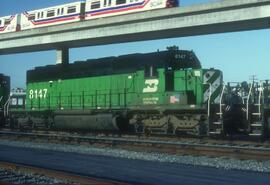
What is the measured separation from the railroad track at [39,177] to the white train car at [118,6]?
2402cm

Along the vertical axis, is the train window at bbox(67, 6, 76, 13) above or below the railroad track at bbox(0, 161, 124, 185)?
above

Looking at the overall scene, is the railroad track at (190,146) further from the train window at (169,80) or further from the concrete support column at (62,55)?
the concrete support column at (62,55)

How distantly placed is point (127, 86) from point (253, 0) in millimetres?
12156

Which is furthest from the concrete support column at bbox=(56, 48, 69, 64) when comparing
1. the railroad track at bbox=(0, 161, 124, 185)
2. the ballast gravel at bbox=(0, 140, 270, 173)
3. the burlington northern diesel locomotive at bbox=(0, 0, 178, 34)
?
the railroad track at bbox=(0, 161, 124, 185)

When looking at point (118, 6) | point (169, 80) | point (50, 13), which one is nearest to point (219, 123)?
point (169, 80)

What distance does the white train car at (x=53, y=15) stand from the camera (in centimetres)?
3769

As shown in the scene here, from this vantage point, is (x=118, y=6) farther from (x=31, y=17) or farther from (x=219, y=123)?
(x=219, y=123)

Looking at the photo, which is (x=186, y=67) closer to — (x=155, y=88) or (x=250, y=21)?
(x=155, y=88)

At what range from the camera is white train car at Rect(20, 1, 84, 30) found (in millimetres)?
37688

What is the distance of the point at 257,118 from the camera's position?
55.8 feet

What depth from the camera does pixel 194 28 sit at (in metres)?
33.2

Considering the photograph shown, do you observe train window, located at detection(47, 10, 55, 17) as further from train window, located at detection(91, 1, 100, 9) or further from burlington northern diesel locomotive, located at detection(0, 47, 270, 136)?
burlington northern diesel locomotive, located at detection(0, 47, 270, 136)

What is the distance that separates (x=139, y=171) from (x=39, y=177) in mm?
2346

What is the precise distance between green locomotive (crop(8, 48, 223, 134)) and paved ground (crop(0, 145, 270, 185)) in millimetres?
5827
